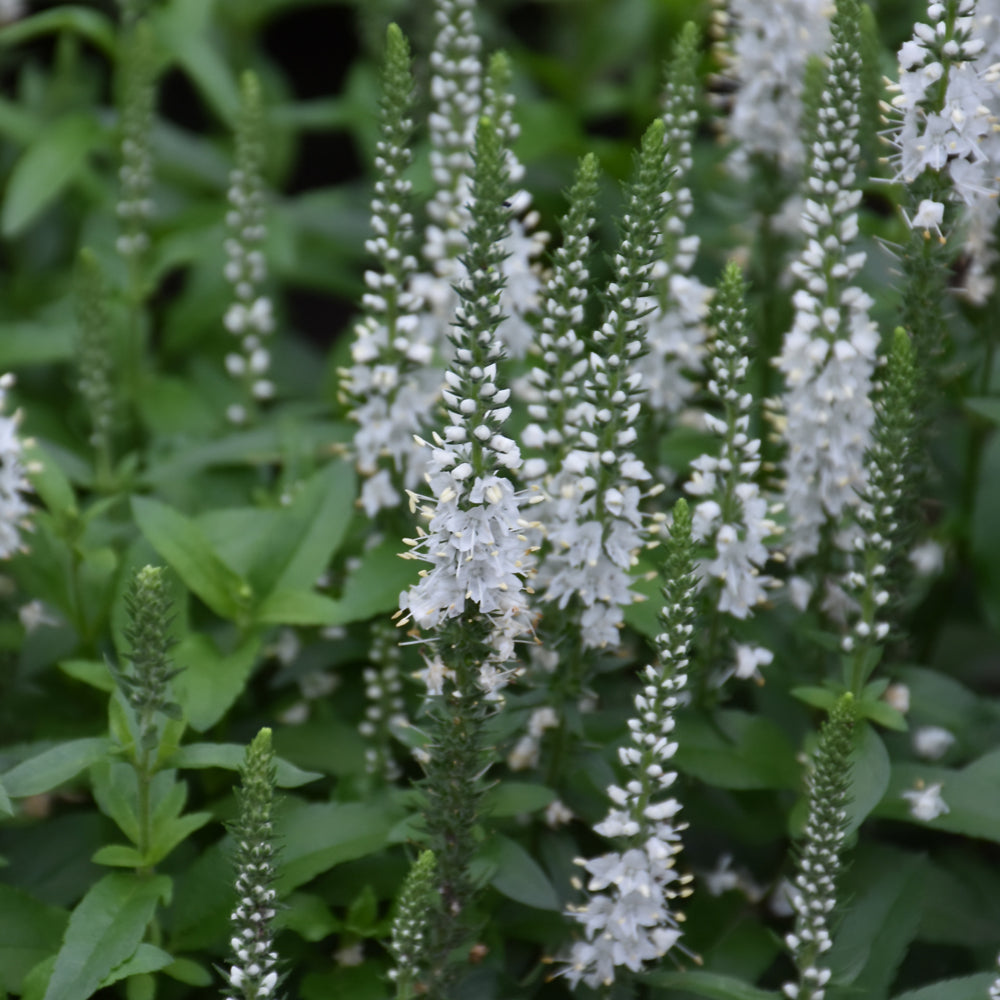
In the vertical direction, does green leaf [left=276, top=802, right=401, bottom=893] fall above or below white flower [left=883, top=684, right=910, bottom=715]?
below

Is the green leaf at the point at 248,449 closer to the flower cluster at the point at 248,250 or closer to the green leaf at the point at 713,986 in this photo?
the flower cluster at the point at 248,250

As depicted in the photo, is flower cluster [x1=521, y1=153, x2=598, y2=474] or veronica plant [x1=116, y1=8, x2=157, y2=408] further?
veronica plant [x1=116, y1=8, x2=157, y2=408]

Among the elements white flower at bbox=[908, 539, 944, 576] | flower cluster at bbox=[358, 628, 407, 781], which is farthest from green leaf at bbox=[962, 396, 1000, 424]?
flower cluster at bbox=[358, 628, 407, 781]

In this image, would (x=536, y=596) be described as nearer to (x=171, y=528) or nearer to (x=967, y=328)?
(x=171, y=528)

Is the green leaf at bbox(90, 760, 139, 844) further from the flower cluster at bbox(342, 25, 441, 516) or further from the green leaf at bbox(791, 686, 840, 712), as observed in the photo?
the green leaf at bbox(791, 686, 840, 712)

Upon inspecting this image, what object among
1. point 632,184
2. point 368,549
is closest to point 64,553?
point 368,549

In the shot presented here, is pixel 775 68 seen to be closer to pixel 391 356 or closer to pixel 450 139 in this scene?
pixel 450 139

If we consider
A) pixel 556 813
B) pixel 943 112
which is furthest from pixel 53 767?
pixel 943 112
